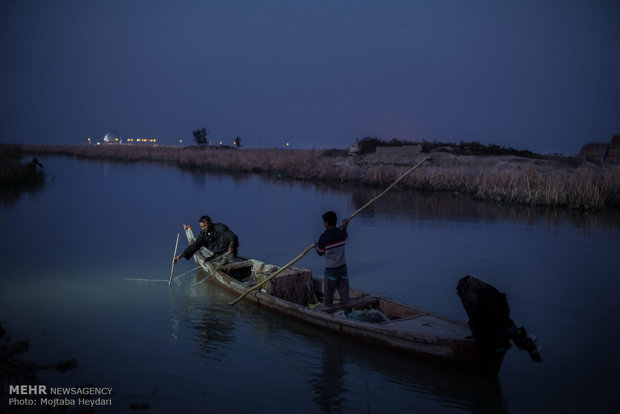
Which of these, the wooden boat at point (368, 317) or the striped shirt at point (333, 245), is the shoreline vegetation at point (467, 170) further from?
the striped shirt at point (333, 245)

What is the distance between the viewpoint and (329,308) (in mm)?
6953

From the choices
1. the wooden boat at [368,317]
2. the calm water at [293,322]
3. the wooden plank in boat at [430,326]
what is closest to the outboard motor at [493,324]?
the wooden boat at [368,317]

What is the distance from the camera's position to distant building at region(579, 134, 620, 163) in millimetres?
29547

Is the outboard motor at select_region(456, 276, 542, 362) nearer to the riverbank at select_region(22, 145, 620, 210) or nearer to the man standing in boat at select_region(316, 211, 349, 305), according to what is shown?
the man standing in boat at select_region(316, 211, 349, 305)

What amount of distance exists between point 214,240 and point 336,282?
11.5 feet

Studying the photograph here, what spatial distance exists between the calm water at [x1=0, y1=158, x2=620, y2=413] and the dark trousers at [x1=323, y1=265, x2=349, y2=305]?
592 millimetres

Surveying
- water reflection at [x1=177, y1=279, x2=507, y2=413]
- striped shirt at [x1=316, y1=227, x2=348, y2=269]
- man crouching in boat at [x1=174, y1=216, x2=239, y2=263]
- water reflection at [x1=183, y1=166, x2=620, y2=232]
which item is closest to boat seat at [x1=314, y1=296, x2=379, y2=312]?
water reflection at [x1=177, y1=279, x2=507, y2=413]

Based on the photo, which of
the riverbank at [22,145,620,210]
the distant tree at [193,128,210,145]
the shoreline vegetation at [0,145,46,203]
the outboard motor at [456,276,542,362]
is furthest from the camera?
the distant tree at [193,128,210,145]

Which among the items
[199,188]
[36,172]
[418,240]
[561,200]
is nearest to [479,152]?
[561,200]

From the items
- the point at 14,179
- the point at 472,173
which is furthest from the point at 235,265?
the point at 472,173

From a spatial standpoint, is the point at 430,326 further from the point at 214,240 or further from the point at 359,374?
the point at 214,240

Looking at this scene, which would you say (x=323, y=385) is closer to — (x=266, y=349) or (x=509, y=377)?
(x=266, y=349)

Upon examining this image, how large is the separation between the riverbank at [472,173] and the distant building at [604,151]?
2.38 metres

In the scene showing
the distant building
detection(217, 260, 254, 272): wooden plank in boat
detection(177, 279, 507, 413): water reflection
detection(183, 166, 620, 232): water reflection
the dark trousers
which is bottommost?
detection(177, 279, 507, 413): water reflection
